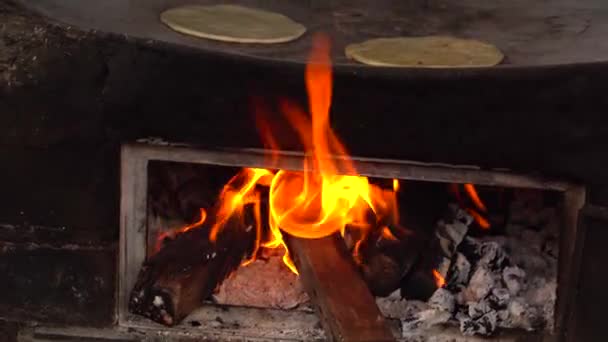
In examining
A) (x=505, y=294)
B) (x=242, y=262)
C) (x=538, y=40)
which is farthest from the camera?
(x=538, y=40)

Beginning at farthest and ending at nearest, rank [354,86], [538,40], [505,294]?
[538,40], [505,294], [354,86]

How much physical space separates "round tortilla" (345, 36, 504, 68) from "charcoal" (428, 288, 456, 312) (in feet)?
2.09

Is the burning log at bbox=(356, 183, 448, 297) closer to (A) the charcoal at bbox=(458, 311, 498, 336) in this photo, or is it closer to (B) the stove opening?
(B) the stove opening

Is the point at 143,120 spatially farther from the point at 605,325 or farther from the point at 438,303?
the point at 605,325

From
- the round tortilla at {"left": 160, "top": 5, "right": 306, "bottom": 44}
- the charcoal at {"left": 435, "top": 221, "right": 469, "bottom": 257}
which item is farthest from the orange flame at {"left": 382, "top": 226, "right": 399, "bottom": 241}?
the round tortilla at {"left": 160, "top": 5, "right": 306, "bottom": 44}

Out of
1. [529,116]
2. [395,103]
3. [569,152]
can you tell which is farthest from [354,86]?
[569,152]

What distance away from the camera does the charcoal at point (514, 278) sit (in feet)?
7.42

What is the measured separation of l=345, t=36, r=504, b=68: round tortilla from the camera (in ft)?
7.35

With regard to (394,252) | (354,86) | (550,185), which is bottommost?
(394,252)

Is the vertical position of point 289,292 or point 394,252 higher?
point 394,252

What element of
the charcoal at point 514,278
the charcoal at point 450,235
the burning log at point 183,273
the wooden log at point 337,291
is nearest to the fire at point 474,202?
the charcoal at point 450,235

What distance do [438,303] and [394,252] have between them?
191 millimetres

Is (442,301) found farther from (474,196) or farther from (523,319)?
(474,196)

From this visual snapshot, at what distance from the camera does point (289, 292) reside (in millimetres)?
2350
